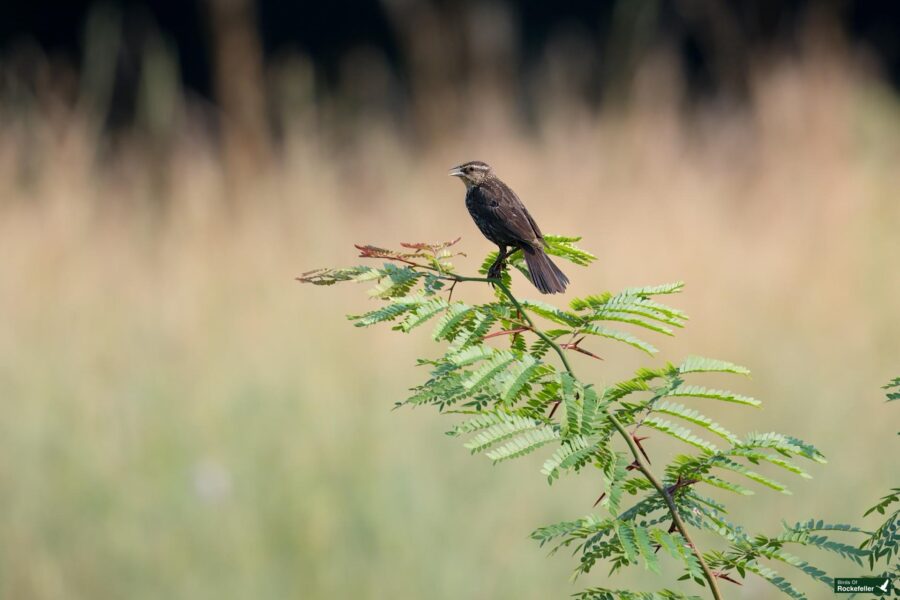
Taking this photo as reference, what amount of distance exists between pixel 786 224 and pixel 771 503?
176cm

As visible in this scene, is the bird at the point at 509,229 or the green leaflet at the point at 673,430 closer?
the green leaflet at the point at 673,430

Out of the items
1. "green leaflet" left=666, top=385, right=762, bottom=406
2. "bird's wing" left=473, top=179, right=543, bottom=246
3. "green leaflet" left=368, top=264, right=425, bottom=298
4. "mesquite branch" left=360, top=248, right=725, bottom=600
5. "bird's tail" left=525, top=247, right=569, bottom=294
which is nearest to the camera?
"mesquite branch" left=360, top=248, right=725, bottom=600

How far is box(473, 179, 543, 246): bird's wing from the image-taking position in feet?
4.83

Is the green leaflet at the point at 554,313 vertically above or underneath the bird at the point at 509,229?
underneath

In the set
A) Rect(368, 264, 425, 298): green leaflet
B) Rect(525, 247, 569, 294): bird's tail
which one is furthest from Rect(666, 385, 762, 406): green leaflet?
Rect(525, 247, 569, 294): bird's tail

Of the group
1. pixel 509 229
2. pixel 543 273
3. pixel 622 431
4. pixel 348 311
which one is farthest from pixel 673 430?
pixel 348 311

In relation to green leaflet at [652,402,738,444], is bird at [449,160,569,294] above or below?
above

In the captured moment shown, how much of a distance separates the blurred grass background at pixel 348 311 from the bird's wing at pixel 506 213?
1.93 m

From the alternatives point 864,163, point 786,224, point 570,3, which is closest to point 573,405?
point 786,224

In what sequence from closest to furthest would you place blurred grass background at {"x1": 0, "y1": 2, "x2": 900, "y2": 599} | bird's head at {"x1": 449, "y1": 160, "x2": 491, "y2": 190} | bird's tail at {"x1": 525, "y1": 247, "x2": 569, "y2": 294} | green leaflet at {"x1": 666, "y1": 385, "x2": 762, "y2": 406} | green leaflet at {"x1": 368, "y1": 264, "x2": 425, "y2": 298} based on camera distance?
1. green leaflet at {"x1": 666, "y1": 385, "x2": 762, "y2": 406}
2. green leaflet at {"x1": 368, "y1": 264, "x2": 425, "y2": 298}
3. bird's tail at {"x1": 525, "y1": 247, "x2": 569, "y2": 294}
4. bird's head at {"x1": 449, "y1": 160, "x2": 491, "y2": 190}
5. blurred grass background at {"x1": 0, "y1": 2, "x2": 900, "y2": 599}

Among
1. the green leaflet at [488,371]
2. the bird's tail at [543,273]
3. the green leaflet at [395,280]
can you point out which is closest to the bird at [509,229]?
the bird's tail at [543,273]

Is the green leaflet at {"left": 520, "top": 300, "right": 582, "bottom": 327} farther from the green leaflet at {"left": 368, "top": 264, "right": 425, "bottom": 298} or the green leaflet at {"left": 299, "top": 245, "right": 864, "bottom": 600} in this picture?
the green leaflet at {"left": 368, "top": 264, "right": 425, "bottom": 298}

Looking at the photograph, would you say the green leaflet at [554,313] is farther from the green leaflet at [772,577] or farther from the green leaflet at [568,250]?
the green leaflet at [772,577]

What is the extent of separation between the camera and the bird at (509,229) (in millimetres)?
1317
